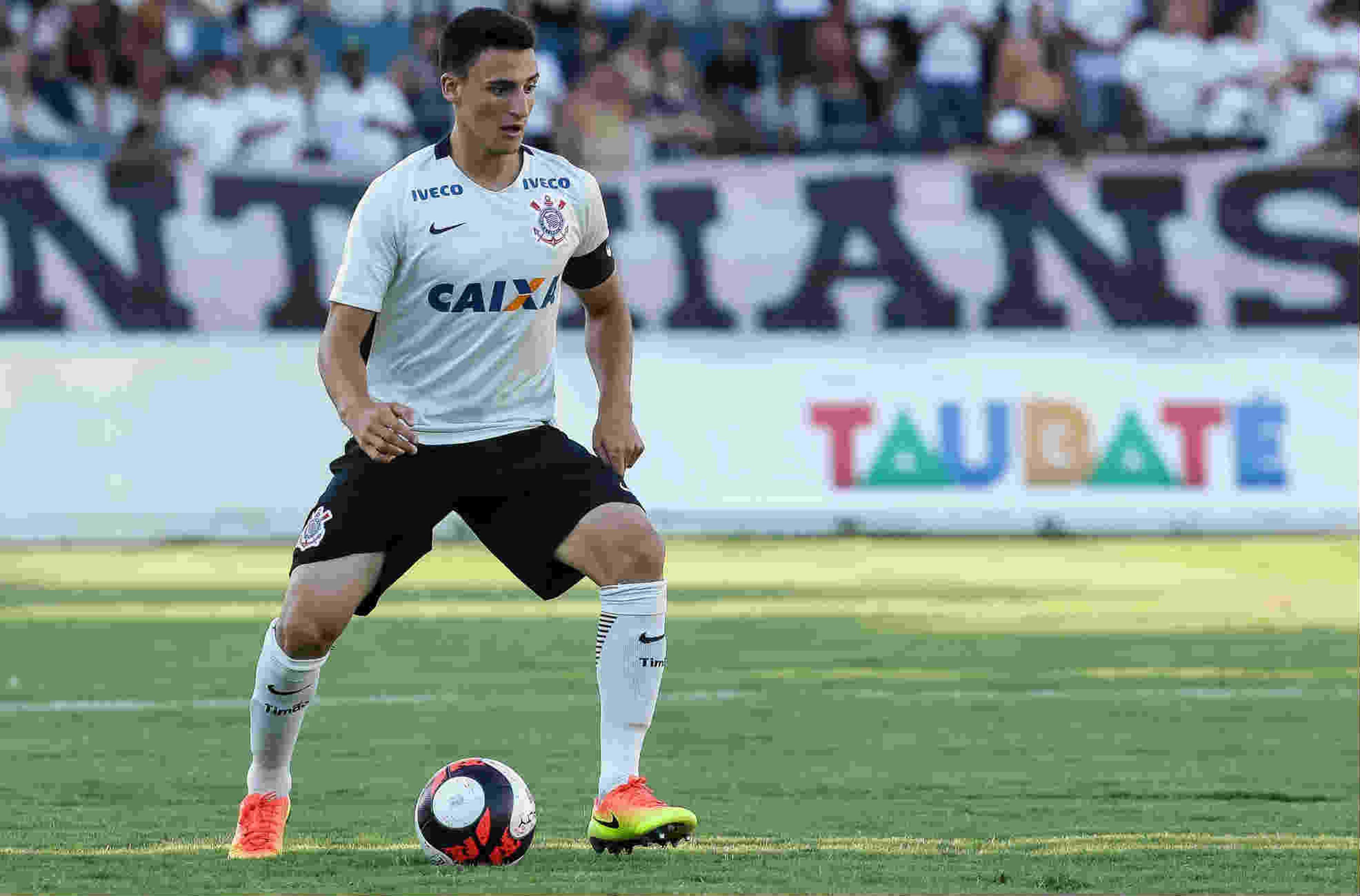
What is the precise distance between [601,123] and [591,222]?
40.7 ft

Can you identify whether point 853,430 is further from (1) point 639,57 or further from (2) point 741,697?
(2) point 741,697

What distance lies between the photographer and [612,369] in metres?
6.31

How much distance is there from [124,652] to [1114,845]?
5922 mm

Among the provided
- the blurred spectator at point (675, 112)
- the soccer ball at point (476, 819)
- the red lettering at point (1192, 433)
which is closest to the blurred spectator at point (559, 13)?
the blurred spectator at point (675, 112)

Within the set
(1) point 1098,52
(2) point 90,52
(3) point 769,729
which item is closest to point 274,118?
(2) point 90,52

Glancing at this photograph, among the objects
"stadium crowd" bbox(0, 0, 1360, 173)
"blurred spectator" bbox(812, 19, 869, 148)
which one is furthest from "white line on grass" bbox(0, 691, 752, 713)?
"blurred spectator" bbox(812, 19, 869, 148)

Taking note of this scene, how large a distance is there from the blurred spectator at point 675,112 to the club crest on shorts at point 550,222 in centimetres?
1270

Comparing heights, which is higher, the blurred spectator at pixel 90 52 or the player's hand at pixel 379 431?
the blurred spectator at pixel 90 52

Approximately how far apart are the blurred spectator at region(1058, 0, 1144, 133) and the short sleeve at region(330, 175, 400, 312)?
13.9m

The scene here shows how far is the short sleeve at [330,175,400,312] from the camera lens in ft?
18.6

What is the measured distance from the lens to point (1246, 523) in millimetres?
16906

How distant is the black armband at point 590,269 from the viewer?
612cm

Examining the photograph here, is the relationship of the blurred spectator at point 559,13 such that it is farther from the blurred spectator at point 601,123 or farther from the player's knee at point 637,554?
the player's knee at point 637,554

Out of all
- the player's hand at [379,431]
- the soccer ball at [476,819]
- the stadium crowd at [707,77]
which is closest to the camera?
the soccer ball at [476,819]
